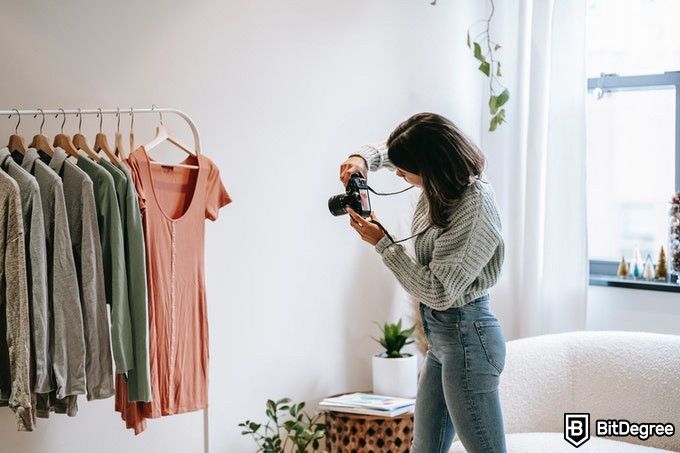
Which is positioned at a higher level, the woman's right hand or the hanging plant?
the hanging plant

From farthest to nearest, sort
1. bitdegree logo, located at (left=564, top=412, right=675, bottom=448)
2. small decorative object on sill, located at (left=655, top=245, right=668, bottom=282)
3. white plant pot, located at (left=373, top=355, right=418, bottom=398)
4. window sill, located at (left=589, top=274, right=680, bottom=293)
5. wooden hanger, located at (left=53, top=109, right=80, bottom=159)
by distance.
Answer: small decorative object on sill, located at (left=655, top=245, right=668, bottom=282), window sill, located at (left=589, top=274, right=680, bottom=293), white plant pot, located at (left=373, top=355, right=418, bottom=398), bitdegree logo, located at (left=564, top=412, right=675, bottom=448), wooden hanger, located at (left=53, top=109, right=80, bottom=159)

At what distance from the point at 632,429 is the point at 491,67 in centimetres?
180

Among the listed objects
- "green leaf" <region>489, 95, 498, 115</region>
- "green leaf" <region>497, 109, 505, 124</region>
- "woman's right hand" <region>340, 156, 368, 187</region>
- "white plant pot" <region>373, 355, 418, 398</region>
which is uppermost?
"green leaf" <region>489, 95, 498, 115</region>

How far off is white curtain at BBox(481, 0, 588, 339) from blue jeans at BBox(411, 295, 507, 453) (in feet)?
5.39

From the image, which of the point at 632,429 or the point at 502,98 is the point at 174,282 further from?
the point at 502,98

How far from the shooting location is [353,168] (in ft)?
8.14

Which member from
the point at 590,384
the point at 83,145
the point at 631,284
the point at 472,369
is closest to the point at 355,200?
the point at 472,369

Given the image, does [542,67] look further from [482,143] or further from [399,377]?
→ [399,377]

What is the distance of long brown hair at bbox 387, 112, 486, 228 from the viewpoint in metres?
2.17

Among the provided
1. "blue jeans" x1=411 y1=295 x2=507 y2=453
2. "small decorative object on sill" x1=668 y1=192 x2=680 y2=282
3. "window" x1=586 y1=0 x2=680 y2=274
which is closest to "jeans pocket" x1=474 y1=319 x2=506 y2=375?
"blue jeans" x1=411 y1=295 x2=507 y2=453

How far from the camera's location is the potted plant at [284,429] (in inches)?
119

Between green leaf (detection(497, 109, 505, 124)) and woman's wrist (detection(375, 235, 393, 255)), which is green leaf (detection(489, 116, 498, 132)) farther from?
woman's wrist (detection(375, 235, 393, 255))

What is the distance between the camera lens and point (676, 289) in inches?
141

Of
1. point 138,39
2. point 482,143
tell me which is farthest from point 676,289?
point 138,39
